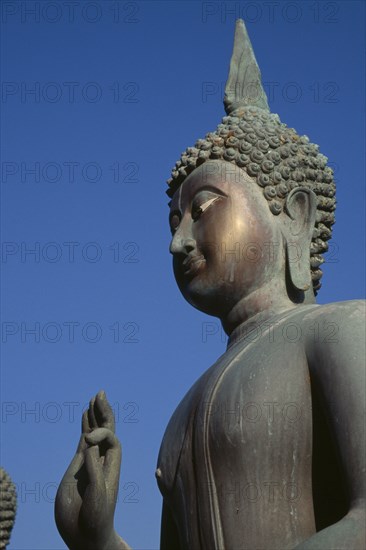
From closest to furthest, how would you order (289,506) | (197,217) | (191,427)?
1. (289,506)
2. (191,427)
3. (197,217)

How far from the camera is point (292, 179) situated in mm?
7004

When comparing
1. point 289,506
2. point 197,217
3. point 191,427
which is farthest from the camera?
point 197,217

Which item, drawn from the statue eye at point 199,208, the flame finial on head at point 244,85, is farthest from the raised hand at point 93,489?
the flame finial on head at point 244,85

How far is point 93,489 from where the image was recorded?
6367 millimetres

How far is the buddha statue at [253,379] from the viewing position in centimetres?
589

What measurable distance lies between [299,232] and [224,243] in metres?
0.50

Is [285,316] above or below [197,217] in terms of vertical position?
below

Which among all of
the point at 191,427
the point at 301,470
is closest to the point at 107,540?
the point at 191,427

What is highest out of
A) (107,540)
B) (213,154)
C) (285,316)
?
(213,154)

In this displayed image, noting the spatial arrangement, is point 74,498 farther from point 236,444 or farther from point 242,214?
point 242,214

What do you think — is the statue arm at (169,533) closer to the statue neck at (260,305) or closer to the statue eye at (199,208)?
the statue neck at (260,305)

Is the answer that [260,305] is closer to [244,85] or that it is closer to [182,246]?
[182,246]

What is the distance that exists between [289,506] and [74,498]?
1269mm

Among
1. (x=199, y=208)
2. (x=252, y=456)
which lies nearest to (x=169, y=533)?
(x=252, y=456)
